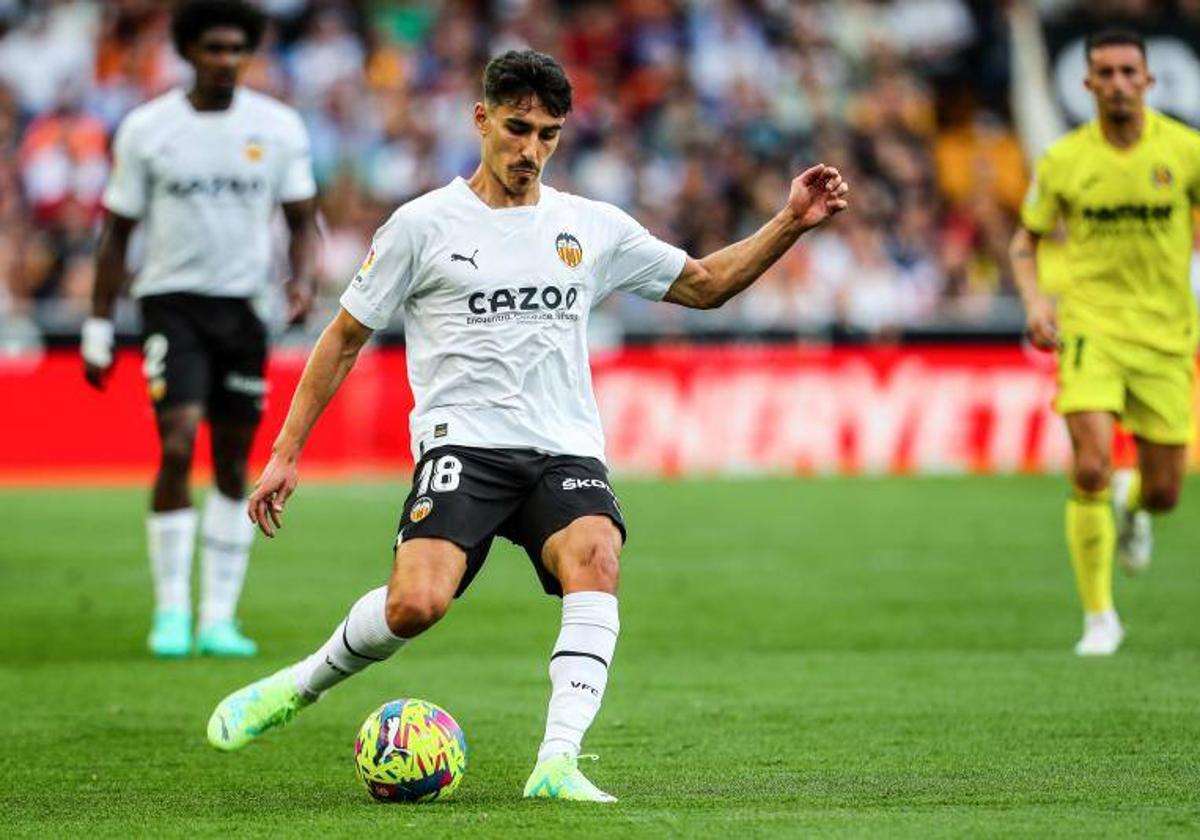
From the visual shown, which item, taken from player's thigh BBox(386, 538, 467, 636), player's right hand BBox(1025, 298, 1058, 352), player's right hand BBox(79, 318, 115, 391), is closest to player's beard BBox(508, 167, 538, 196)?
player's thigh BBox(386, 538, 467, 636)

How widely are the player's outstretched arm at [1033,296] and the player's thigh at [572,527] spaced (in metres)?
3.62

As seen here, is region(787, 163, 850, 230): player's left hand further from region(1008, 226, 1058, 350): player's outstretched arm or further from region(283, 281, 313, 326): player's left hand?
region(283, 281, 313, 326): player's left hand

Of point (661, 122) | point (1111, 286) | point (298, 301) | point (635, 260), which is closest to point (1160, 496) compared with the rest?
point (1111, 286)

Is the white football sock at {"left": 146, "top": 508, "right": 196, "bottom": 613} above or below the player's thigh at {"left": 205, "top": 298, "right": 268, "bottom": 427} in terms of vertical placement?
below

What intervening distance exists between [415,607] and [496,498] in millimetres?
489

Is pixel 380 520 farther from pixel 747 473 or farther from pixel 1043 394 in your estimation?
pixel 1043 394

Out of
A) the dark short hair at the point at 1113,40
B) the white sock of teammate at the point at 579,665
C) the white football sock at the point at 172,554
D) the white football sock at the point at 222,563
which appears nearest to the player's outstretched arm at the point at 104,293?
the white football sock at the point at 172,554

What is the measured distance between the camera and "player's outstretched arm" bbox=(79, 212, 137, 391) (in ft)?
36.9

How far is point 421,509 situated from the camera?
7.23 meters

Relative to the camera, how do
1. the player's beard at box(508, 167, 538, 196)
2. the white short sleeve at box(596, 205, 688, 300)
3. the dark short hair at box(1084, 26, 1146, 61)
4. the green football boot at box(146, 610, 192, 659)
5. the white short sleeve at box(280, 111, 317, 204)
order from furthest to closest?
the white short sleeve at box(280, 111, 317, 204)
the green football boot at box(146, 610, 192, 659)
the dark short hair at box(1084, 26, 1146, 61)
the white short sleeve at box(596, 205, 688, 300)
the player's beard at box(508, 167, 538, 196)

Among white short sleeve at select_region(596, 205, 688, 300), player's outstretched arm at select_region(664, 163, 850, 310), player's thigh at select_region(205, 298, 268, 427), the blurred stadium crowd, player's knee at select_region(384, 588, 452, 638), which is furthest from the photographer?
the blurred stadium crowd

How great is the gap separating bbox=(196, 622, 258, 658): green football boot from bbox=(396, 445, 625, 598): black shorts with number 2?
400cm

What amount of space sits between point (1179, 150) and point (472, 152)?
1562 centimetres

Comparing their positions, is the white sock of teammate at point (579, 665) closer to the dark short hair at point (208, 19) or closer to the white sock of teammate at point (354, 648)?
the white sock of teammate at point (354, 648)
